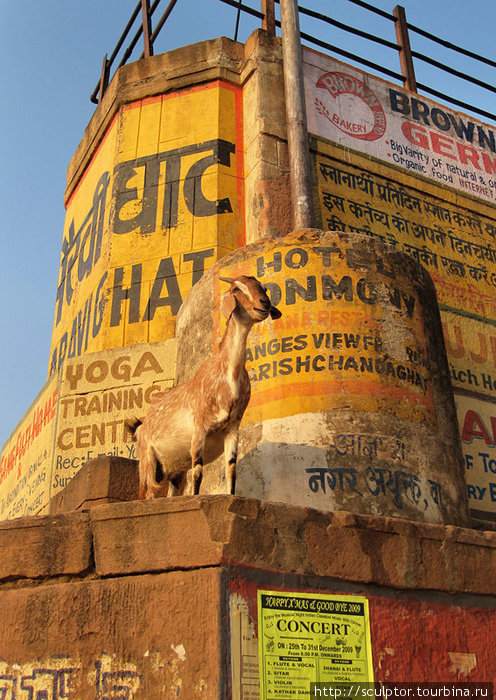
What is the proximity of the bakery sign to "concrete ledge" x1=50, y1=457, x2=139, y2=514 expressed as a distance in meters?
6.65

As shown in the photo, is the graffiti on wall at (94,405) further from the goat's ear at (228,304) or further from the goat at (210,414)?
the goat's ear at (228,304)

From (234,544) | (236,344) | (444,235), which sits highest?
(444,235)

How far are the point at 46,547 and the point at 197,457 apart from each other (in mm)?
1151

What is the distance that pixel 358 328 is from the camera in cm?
682

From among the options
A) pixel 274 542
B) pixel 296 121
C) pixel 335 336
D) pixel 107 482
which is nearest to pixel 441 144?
pixel 296 121

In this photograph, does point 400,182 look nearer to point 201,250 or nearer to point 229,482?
point 201,250

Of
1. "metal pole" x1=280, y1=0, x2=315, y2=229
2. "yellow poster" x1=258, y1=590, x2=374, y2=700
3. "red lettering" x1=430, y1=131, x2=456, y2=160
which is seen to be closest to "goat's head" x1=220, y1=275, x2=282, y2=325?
"yellow poster" x1=258, y1=590, x2=374, y2=700

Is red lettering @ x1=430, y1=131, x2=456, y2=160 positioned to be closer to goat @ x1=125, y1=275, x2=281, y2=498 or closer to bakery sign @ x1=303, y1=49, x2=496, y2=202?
bakery sign @ x1=303, y1=49, x2=496, y2=202

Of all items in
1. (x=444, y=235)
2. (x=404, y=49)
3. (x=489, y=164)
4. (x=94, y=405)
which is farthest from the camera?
(x=404, y=49)

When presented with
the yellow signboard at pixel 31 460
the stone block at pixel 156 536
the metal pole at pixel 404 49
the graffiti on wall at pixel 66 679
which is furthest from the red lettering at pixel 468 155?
the graffiti on wall at pixel 66 679

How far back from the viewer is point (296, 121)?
35.0 ft

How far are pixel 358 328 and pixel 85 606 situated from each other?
346 cm

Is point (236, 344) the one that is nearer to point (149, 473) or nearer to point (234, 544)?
point (149, 473)

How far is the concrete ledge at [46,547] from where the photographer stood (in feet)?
15.7
